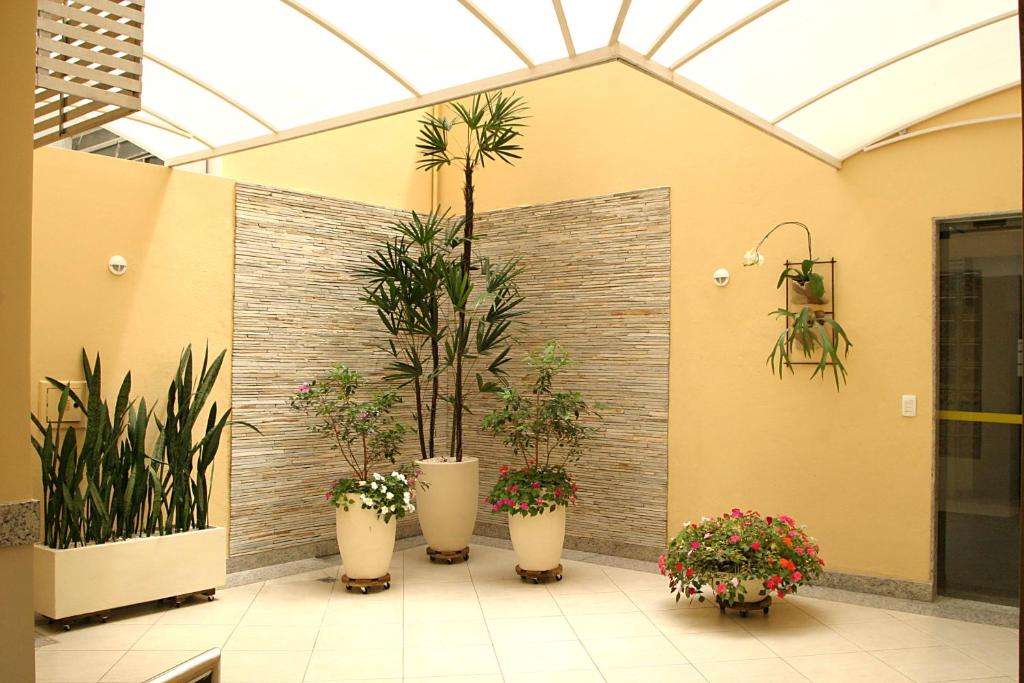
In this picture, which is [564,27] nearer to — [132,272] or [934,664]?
[132,272]

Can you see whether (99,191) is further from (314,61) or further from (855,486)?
(855,486)

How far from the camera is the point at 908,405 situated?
5.59 m

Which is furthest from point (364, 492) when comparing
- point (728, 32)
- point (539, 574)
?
point (728, 32)

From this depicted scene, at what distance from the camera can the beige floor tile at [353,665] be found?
4.32m

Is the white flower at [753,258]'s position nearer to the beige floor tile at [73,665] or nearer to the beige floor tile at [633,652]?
the beige floor tile at [633,652]

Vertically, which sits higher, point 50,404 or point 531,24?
point 531,24

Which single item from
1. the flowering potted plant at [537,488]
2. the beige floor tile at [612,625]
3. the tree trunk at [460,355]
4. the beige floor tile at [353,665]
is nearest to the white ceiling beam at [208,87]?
the tree trunk at [460,355]

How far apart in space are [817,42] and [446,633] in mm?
3873

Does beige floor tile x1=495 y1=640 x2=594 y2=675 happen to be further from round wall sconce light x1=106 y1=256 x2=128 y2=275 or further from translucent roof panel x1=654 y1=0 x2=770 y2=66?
round wall sconce light x1=106 y1=256 x2=128 y2=275

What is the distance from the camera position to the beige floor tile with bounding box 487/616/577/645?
4949mm

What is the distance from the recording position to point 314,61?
4.91m

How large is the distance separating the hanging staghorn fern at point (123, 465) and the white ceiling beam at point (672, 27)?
11.4 feet

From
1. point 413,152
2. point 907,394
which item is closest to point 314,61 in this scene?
point 413,152

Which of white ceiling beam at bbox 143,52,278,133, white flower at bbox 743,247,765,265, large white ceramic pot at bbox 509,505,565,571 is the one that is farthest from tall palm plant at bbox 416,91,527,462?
white flower at bbox 743,247,765,265
